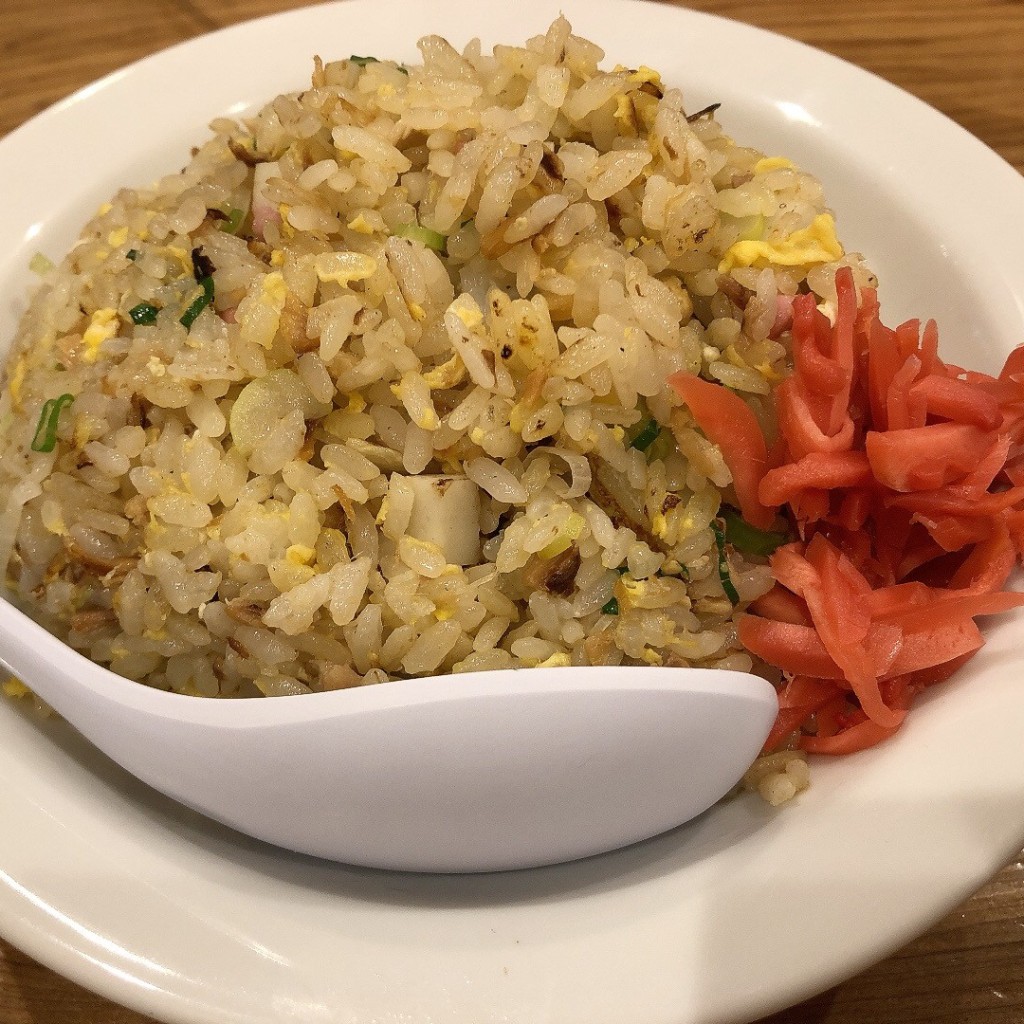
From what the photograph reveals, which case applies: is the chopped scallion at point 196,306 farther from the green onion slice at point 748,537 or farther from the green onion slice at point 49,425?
the green onion slice at point 748,537

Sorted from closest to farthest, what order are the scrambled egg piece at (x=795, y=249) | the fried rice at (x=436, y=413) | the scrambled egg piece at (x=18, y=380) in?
the fried rice at (x=436, y=413) < the scrambled egg piece at (x=795, y=249) < the scrambled egg piece at (x=18, y=380)

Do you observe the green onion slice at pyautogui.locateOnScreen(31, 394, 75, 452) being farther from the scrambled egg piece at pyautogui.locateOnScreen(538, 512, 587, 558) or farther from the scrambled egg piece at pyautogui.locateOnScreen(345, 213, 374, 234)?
the scrambled egg piece at pyautogui.locateOnScreen(538, 512, 587, 558)

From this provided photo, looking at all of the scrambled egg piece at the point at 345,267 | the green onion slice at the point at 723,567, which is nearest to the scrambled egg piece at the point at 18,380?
the scrambled egg piece at the point at 345,267

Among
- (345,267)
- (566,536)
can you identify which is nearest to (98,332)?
(345,267)

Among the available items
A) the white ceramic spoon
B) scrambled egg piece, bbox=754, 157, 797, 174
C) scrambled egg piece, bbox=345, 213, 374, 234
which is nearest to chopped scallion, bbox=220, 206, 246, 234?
scrambled egg piece, bbox=345, 213, 374, 234

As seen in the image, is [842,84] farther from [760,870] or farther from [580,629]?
[760,870]
